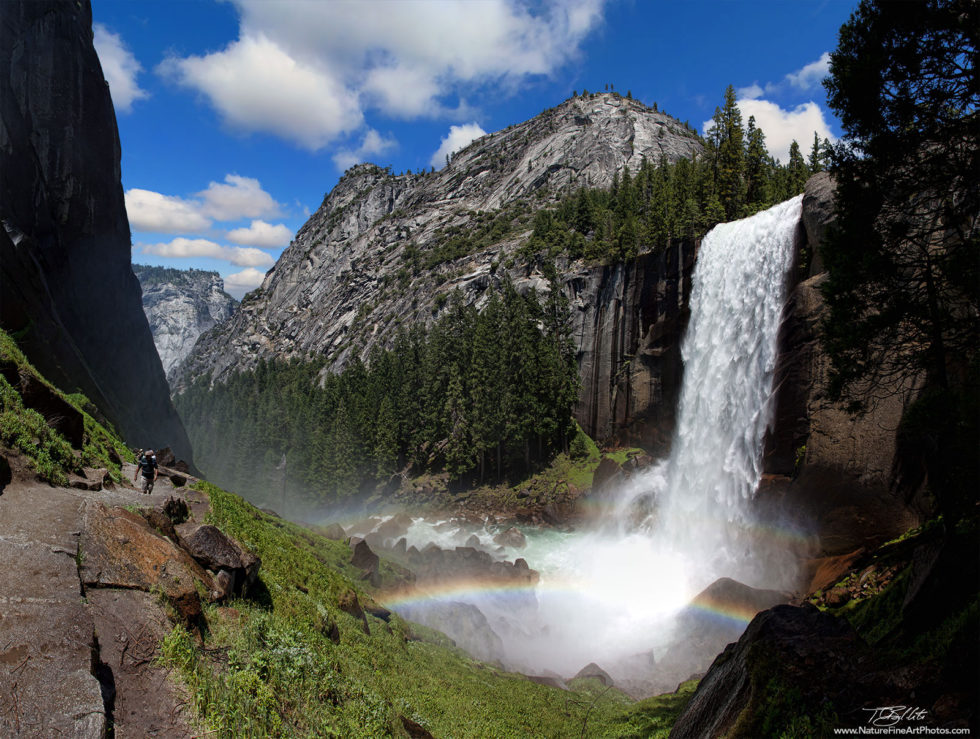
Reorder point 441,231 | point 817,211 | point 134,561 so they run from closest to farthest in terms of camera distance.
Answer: point 134,561 < point 817,211 < point 441,231

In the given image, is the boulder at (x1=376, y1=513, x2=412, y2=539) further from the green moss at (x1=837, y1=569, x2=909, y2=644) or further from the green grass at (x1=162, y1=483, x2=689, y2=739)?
the green moss at (x1=837, y1=569, x2=909, y2=644)

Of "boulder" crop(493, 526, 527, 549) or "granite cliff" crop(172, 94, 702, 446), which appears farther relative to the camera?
"granite cliff" crop(172, 94, 702, 446)

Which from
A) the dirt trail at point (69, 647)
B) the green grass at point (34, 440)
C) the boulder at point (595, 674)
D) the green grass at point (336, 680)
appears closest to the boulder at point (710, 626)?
the boulder at point (595, 674)

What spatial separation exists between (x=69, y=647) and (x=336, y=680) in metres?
4.65

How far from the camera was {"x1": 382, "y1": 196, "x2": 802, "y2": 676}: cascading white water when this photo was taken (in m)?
26.1

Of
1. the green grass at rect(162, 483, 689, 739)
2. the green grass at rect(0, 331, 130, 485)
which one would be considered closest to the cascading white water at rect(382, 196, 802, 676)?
the green grass at rect(162, 483, 689, 739)

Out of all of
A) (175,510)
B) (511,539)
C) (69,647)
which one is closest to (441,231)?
(511,539)

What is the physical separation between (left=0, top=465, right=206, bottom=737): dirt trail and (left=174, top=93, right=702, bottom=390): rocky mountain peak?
7001cm

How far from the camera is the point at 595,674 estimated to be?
21375 mm

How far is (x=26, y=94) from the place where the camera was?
37781 millimetres

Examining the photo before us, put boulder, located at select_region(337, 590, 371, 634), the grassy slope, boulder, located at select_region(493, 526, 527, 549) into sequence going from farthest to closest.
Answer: boulder, located at select_region(493, 526, 527, 549) < boulder, located at select_region(337, 590, 371, 634) < the grassy slope

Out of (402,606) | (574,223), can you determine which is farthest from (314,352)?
(402,606)

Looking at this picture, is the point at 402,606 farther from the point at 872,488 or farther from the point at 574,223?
the point at 574,223
